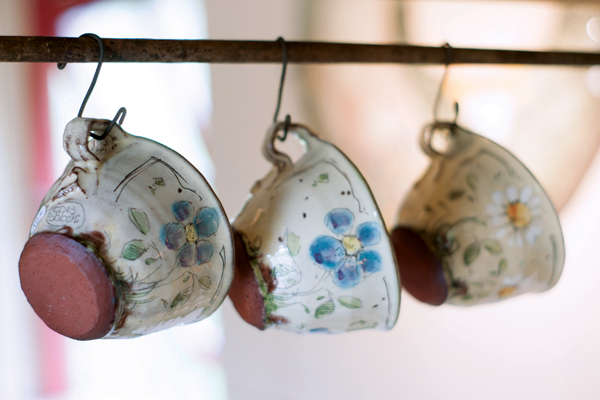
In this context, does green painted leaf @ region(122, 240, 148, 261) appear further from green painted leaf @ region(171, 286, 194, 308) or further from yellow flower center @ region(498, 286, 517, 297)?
yellow flower center @ region(498, 286, 517, 297)

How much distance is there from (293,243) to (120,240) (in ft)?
0.62

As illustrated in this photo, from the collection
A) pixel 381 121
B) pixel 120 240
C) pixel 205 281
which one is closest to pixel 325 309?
pixel 205 281

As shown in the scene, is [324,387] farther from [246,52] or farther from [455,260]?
[246,52]

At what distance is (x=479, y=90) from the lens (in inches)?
49.4

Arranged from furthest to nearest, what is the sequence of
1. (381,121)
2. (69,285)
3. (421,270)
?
(381,121) < (421,270) < (69,285)

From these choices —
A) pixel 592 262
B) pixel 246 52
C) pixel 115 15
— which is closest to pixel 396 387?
pixel 592 262

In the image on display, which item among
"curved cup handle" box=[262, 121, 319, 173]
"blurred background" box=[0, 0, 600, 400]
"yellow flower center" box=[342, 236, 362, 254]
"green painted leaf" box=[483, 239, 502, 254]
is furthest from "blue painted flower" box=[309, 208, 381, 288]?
"blurred background" box=[0, 0, 600, 400]

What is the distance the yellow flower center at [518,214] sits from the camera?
0.70m

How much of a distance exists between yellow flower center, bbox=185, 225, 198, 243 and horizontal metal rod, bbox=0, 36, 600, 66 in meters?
0.18

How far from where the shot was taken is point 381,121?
1.24 metres

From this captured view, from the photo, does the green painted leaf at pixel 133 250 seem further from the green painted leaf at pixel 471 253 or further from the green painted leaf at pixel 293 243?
the green painted leaf at pixel 471 253

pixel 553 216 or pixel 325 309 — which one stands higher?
pixel 553 216

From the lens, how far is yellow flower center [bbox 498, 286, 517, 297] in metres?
0.71

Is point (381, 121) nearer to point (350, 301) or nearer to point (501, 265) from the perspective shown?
point (501, 265)
